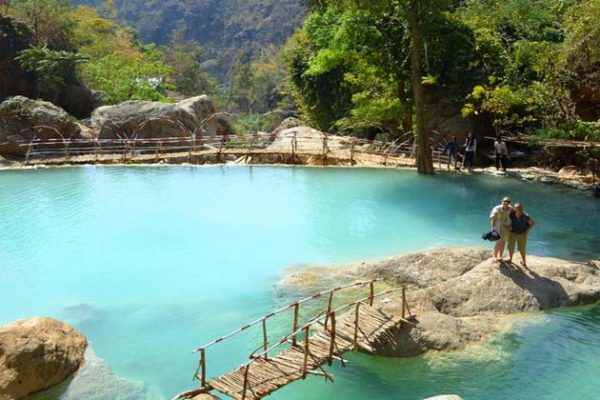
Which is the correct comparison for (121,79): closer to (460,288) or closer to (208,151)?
(208,151)

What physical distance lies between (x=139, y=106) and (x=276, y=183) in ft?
28.9

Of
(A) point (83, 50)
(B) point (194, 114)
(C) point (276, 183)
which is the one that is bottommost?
(C) point (276, 183)

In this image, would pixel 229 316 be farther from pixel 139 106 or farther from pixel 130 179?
pixel 139 106

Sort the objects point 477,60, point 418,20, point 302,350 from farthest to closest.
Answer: point 477,60, point 418,20, point 302,350

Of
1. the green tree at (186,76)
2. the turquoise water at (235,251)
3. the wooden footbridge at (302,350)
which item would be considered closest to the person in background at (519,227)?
the turquoise water at (235,251)

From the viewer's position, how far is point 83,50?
34.9 meters

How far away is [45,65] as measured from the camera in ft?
89.3

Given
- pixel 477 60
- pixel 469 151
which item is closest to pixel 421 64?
pixel 477 60

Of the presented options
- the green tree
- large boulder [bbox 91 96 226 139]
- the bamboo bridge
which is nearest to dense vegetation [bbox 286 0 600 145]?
the bamboo bridge

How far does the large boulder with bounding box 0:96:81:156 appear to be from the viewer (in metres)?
22.6

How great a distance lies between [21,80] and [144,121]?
26.0 feet

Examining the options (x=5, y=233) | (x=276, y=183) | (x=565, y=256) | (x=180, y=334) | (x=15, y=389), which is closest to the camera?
(x=15, y=389)

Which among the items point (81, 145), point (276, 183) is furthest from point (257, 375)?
point (81, 145)

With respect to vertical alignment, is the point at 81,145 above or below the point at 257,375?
above
